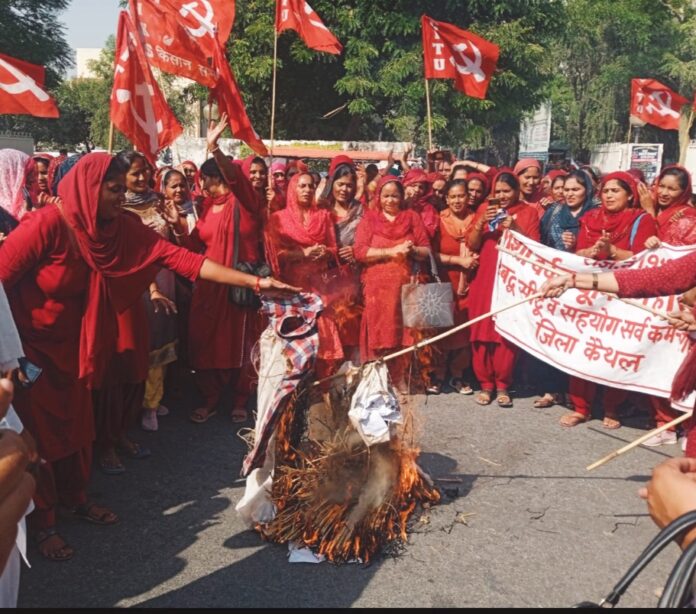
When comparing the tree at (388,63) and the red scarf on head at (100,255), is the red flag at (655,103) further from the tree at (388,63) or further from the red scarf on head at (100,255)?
the tree at (388,63)

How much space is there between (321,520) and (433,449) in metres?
1.53

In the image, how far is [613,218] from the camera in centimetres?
519

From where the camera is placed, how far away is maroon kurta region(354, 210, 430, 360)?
17.3 ft

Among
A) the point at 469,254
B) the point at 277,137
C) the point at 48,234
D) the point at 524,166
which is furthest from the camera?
the point at 277,137

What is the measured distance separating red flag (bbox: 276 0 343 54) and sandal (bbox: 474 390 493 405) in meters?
4.14

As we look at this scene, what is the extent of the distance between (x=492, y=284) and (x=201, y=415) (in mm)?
2646

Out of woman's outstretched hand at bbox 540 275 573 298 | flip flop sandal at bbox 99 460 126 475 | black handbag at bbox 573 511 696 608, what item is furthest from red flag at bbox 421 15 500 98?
black handbag at bbox 573 511 696 608

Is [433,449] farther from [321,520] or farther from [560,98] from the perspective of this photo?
[560,98]

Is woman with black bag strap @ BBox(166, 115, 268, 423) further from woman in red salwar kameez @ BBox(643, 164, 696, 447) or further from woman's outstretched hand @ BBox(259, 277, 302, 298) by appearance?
woman in red salwar kameez @ BBox(643, 164, 696, 447)

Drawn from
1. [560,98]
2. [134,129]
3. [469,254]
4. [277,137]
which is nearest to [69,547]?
[134,129]

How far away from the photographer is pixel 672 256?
4.88 m

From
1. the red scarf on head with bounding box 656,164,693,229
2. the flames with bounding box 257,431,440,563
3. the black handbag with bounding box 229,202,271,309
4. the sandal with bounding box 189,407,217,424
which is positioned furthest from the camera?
the red scarf on head with bounding box 656,164,693,229

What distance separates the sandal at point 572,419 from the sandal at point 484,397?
63 centimetres

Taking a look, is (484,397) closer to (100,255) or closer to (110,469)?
(110,469)
